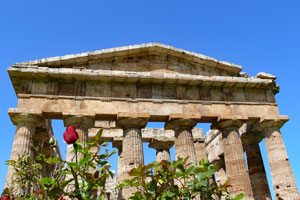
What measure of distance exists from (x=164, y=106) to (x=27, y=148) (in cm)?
619

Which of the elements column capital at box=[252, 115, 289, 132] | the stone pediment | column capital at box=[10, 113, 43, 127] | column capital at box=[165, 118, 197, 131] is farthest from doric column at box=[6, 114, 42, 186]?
column capital at box=[252, 115, 289, 132]

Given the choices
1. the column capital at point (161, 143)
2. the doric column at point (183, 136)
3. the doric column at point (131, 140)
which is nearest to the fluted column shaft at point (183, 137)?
the doric column at point (183, 136)

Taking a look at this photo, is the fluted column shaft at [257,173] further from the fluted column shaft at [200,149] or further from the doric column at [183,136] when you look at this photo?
the doric column at [183,136]

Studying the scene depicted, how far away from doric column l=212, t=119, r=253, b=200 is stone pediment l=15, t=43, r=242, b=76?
2909 millimetres

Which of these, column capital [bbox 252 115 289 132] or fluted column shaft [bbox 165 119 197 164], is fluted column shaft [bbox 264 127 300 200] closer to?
column capital [bbox 252 115 289 132]

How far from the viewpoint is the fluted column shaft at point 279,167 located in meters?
13.3

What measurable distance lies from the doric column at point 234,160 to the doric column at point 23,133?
27.5 feet

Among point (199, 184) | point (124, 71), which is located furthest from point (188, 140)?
point (199, 184)

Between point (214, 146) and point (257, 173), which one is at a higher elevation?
point (214, 146)

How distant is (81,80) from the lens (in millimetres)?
13703

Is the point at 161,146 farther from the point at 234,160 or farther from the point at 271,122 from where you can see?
the point at 271,122

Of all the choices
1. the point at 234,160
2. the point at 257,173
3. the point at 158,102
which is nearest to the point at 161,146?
the point at 158,102

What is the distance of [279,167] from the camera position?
13.9 m

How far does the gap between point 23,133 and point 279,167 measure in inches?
452
